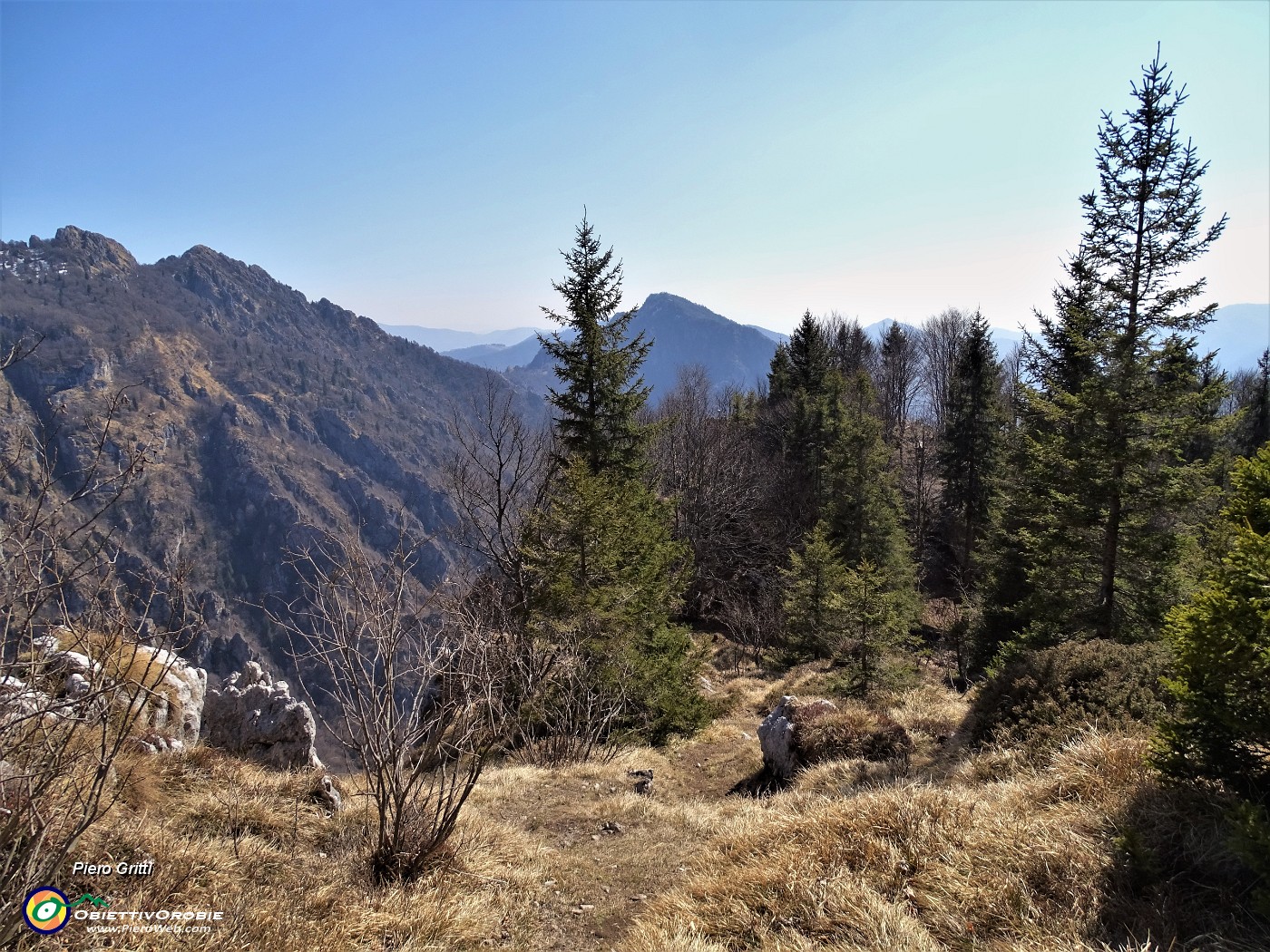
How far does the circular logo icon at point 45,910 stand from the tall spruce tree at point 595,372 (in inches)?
→ 506

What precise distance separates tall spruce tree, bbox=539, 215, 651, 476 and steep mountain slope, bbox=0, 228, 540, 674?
6469 centimetres

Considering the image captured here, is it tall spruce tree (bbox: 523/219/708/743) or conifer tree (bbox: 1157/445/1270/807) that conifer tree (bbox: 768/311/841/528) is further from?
conifer tree (bbox: 1157/445/1270/807)

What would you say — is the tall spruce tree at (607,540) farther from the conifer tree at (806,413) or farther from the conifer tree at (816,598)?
the conifer tree at (806,413)

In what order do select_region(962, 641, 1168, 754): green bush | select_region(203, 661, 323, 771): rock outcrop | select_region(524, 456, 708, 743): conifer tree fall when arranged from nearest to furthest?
select_region(962, 641, 1168, 754): green bush < select_region(203, 661, 323, 771): rock outcrop < select_region(524, 456, 708, 743): conifer tree

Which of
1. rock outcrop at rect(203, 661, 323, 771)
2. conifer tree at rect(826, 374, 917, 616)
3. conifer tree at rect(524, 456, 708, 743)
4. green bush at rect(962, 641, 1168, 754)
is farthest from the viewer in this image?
conifer tree at rect(826, 374, 917, 616)

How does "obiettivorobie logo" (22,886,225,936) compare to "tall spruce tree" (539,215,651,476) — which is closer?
"obiettivorobie logo" (22,886,225,936)

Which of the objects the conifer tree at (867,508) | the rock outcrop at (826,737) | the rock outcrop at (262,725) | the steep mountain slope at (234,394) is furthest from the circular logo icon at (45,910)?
the steep mountain slope at (234,394)

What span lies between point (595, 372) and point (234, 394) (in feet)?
478

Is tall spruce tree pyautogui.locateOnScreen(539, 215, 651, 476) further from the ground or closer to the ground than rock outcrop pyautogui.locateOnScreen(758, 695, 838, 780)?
further from the ground

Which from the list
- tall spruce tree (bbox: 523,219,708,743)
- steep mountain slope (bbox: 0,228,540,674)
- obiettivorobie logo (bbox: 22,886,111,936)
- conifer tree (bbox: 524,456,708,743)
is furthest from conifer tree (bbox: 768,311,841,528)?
steep mountain slope (bbox: 0,228,540,674)

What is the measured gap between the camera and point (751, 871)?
441 centimetres

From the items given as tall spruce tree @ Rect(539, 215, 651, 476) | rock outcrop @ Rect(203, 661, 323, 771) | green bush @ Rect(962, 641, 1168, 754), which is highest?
tall spruce tree @ Rect(539, 215, 651, 476)

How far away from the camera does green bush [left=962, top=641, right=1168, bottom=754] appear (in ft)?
19.2

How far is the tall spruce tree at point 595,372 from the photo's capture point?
15.9 meters
